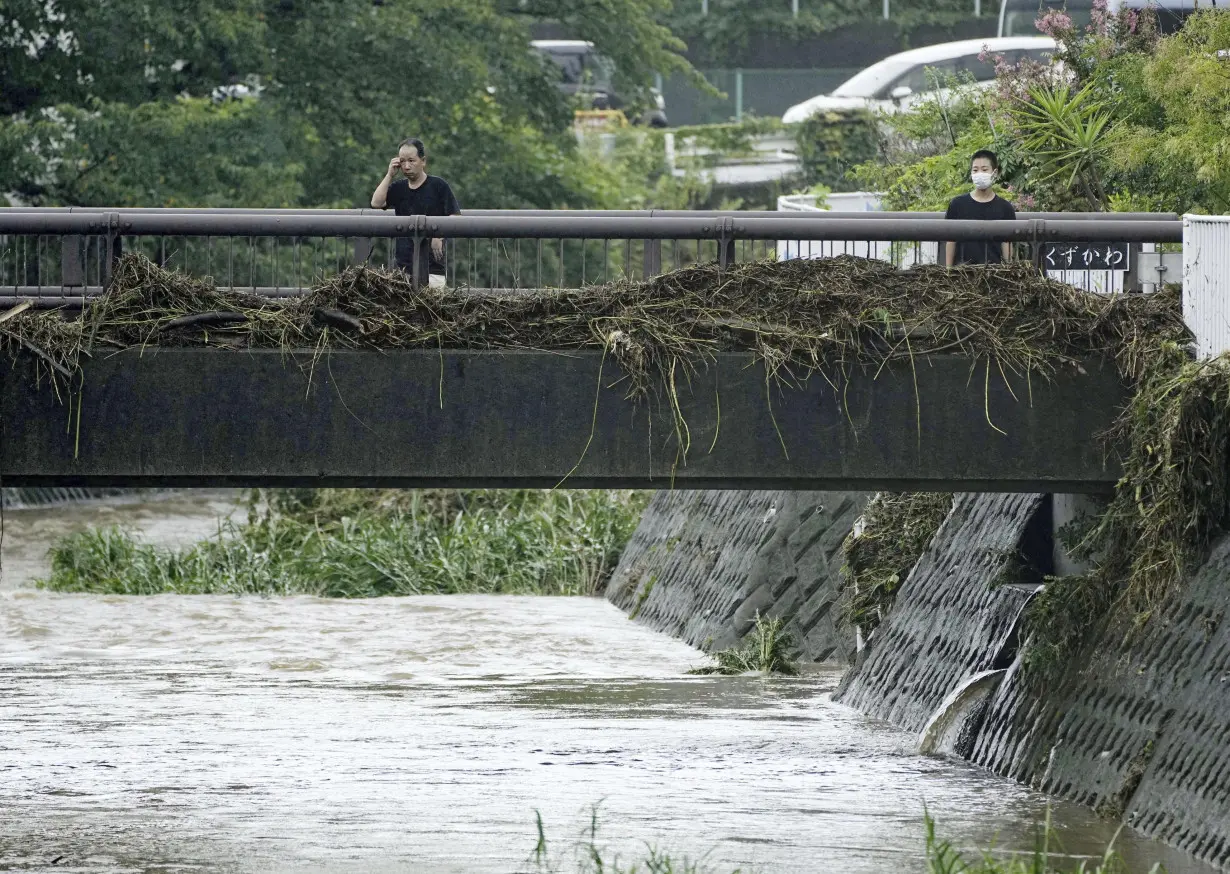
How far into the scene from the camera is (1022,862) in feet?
35.7

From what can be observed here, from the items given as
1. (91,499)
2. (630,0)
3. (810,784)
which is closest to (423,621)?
(810,784)

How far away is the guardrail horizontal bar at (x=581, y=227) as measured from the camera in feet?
42.2

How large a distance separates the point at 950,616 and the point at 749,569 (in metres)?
4.77

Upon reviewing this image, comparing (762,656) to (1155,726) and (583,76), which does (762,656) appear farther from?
(583,76)

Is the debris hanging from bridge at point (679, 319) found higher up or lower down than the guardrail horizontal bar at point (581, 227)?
lower down

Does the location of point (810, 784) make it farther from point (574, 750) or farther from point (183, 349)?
point (183, 349)

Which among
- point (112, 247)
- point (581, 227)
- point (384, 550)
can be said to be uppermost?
point (581, 227)

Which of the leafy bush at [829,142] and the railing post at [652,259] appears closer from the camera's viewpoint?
the railing post at [652,259]

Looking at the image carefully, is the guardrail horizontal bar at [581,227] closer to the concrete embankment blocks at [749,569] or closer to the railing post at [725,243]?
the railing post at [725,243]

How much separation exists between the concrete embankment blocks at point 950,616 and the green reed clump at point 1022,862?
3.12 meters

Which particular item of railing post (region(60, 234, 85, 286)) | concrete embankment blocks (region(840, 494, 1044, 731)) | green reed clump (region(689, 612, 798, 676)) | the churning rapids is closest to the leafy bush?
the churning rapids

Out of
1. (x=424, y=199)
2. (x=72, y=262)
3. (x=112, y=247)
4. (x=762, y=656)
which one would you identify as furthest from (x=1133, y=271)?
(x=762, y=656)

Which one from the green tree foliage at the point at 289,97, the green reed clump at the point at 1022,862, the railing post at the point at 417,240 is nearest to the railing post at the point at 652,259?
the railing post at the point at 417,240

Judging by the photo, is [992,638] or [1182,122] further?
[1182,122]
